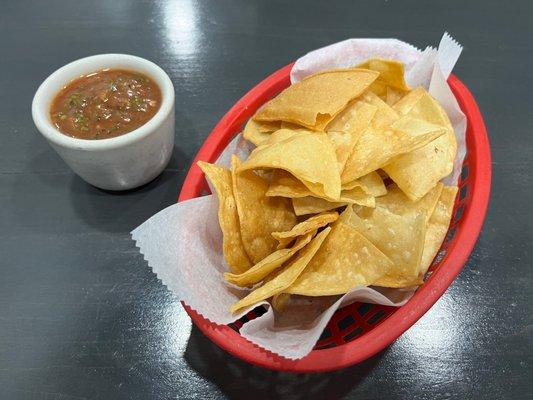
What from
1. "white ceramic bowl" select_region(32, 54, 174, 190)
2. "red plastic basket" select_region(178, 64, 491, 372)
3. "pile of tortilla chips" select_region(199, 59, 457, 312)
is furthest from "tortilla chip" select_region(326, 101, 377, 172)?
"white ceramic bowl" select_region(32, 54, 174, 190)

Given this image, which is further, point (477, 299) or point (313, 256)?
Answer: point (477, 299)

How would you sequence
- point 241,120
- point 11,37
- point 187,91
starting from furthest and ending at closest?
point 11,37 → point 187,91 → point 241,120

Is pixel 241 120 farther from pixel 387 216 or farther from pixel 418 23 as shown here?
pixel 418 23

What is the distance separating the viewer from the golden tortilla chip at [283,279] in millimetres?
707

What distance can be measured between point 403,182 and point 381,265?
0.53 ft

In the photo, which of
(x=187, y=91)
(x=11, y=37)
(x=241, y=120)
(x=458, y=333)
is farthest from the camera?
(x=11, y=37)

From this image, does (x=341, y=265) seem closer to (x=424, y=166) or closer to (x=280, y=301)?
(x=280, y=301)

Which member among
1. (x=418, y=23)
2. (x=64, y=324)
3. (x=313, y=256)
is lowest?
(x=64, y=324)

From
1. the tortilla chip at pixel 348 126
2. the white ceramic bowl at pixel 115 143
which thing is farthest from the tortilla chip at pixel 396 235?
the white ceramic bowl at pixel 115 143

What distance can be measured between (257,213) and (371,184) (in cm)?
21

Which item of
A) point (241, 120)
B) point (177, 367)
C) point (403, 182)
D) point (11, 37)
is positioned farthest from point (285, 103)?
point (11, 37)

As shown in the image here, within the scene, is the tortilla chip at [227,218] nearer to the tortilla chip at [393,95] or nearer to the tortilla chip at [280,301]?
the tortilla chip at [280,301]

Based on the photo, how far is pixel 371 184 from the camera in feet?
2.76

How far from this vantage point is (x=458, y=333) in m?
0.85
